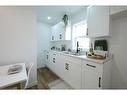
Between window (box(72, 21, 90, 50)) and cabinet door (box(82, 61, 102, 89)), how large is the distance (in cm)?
94

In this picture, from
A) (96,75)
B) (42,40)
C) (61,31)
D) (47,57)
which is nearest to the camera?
(96,75)

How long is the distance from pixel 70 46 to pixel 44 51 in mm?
1757

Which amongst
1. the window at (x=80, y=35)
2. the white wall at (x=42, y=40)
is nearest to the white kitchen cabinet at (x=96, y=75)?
the window at (x=80, y=35)

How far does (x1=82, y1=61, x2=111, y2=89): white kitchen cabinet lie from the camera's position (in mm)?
1538

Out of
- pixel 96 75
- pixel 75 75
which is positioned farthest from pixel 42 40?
pixel 96 75

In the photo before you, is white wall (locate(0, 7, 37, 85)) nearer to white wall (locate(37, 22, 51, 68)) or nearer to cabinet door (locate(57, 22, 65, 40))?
cabinet door (locate(57, 22, 65, 40))

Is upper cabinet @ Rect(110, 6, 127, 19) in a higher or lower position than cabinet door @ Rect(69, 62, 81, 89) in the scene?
higher

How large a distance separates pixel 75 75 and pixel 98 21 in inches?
55.6

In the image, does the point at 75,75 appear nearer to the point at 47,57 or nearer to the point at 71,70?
the point at 71,70

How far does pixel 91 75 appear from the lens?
1.71 m

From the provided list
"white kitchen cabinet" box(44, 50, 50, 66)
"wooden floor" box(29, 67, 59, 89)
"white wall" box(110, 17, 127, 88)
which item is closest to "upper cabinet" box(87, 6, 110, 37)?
"white wall" box(110, 17, 127, 88)
